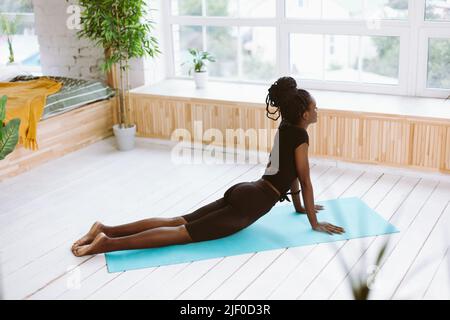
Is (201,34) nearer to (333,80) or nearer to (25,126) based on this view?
(333,80)

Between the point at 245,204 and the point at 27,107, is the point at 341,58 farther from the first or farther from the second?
the point at 27,107

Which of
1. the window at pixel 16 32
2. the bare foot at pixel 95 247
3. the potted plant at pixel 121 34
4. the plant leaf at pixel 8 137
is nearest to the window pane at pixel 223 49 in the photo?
the potted plant at pixel 121 34

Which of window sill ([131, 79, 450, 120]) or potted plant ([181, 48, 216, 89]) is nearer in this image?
window sill ([131, 79, 450, 120])

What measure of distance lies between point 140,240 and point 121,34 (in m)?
2.19

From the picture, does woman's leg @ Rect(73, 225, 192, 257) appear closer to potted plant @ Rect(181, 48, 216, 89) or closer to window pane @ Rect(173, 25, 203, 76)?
potted plant @ Rect(181, 48, 216, 89)

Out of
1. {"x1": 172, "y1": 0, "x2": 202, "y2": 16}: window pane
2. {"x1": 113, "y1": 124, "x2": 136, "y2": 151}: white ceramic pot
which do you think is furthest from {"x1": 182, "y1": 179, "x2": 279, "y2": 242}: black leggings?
{"x1": 172, "y1": 0, "x2": 202, "y2": 16}: window pane

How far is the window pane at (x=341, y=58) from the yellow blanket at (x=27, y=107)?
7.21 feet

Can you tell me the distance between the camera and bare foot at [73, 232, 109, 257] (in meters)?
3.48

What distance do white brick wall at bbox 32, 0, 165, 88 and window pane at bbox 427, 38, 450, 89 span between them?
7.70 ft

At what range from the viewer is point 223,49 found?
5973mm

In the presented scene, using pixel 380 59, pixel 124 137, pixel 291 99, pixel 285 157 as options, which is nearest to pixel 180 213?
pixel 285 157

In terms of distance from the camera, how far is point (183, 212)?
13.4 feet

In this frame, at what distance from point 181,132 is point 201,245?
1.99 metres
